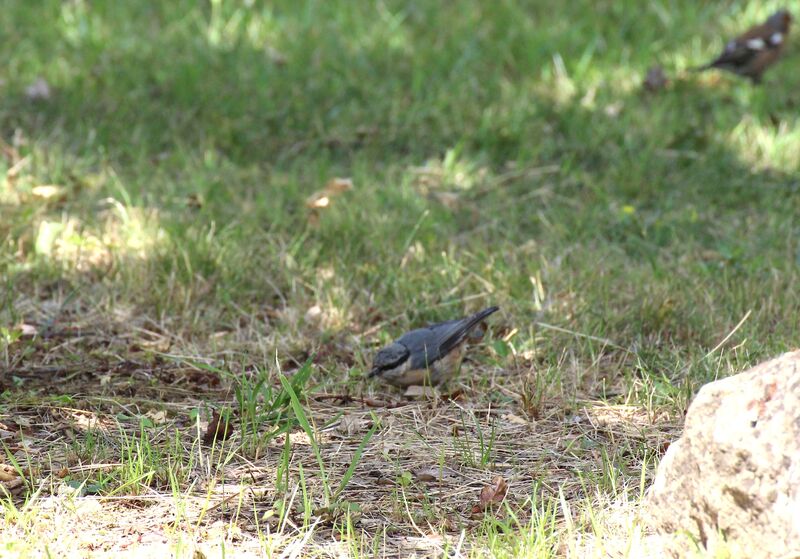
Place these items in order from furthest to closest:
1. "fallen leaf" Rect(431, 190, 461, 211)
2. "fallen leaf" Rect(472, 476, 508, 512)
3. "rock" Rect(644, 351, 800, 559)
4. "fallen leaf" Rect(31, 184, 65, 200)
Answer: "fallen leaf" Rect(431, 190, 461, 211) → "fallen leaf" Rect(31, 184, 65, 200) → "fallen leaf" Rect(472, 476, 508, 512) → "rock" Rect(644, 351, 800, 559)

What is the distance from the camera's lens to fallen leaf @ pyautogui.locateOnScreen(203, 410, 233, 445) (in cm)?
309

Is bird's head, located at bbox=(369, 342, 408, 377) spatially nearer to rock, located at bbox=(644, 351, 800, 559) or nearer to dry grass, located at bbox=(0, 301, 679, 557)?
dry grass, located at bbox=(0, 301, 679, 557)

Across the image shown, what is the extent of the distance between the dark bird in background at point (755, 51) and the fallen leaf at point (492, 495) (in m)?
4.41

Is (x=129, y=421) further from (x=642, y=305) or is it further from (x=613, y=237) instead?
(x=613, y=237)

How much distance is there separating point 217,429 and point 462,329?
1041mm

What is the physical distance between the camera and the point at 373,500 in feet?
9.19

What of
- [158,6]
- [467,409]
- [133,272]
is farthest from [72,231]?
[158,6]

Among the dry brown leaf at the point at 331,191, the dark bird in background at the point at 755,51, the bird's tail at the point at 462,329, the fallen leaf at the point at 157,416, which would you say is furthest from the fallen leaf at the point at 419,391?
the dark bird in background at the point at 755,51

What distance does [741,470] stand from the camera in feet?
7.04

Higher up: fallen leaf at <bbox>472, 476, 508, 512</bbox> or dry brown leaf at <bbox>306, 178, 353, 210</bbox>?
fallen leaf at <bbox>472, 476, 508, 512</bbox>

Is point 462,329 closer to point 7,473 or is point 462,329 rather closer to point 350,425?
point 350,425

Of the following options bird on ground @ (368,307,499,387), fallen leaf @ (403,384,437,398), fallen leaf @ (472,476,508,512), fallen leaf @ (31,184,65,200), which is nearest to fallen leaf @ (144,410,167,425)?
bird on ground @ (368,307,499,387)

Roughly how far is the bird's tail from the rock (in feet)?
4.42

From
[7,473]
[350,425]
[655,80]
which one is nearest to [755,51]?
[655,80]
